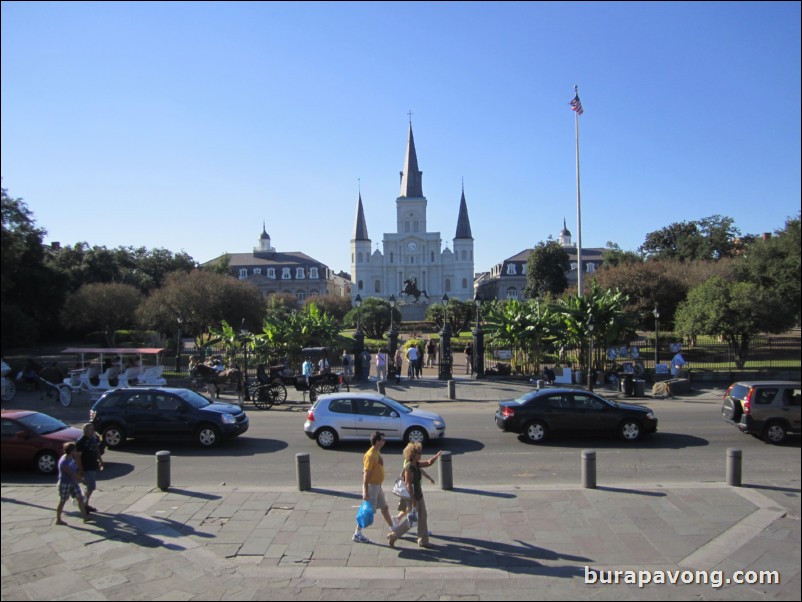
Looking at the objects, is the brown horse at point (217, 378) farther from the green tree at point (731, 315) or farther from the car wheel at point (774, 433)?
the green tree at point (731, 315)

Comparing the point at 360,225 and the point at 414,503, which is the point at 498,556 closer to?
the point at 414,503

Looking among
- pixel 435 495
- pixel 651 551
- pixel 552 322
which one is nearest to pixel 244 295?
pixel 552 322

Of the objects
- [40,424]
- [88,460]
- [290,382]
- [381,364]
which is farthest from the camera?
[381,364]

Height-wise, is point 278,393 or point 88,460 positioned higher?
point 88,460

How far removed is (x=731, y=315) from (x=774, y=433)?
53.9ft

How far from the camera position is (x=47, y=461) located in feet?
38.3

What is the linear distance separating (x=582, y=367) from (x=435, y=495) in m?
19.0

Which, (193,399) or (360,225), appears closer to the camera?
(193,399)

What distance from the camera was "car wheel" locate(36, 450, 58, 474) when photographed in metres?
11.7

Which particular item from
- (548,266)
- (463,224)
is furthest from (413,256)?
(548,266)

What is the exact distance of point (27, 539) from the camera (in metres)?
8.12

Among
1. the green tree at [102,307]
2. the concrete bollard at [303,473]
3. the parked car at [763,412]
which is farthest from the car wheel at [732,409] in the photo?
the green tree at [102,307]

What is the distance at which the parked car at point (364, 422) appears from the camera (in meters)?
14.0

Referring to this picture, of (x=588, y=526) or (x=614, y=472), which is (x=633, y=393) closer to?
(x=614, y=472)
